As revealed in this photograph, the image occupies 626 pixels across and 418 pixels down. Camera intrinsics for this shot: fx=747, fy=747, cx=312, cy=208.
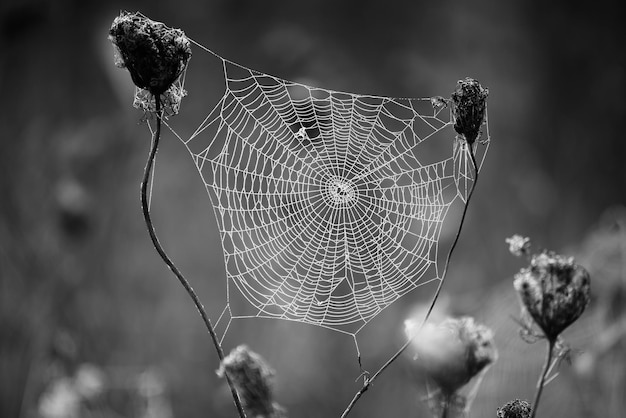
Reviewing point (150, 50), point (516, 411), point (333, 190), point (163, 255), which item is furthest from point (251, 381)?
point (333, 190)

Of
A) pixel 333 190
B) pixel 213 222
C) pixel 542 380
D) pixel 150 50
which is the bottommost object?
pixel 542 380

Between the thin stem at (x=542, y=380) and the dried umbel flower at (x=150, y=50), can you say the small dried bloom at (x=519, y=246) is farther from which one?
the dried umbel flower at (x=150, y=50)

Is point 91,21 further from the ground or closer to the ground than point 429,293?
further from the ground

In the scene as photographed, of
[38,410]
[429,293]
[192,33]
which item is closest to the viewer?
[38,410]

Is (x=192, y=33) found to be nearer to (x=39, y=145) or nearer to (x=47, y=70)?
(x=47, y=70)

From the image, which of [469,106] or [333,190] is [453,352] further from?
[333,190]

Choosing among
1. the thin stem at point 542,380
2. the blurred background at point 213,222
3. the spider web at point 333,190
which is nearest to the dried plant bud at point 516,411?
the thin stem at point 542,380

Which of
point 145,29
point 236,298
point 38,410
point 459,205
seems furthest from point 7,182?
point 145,29

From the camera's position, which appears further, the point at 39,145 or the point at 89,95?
the point at 89,95
